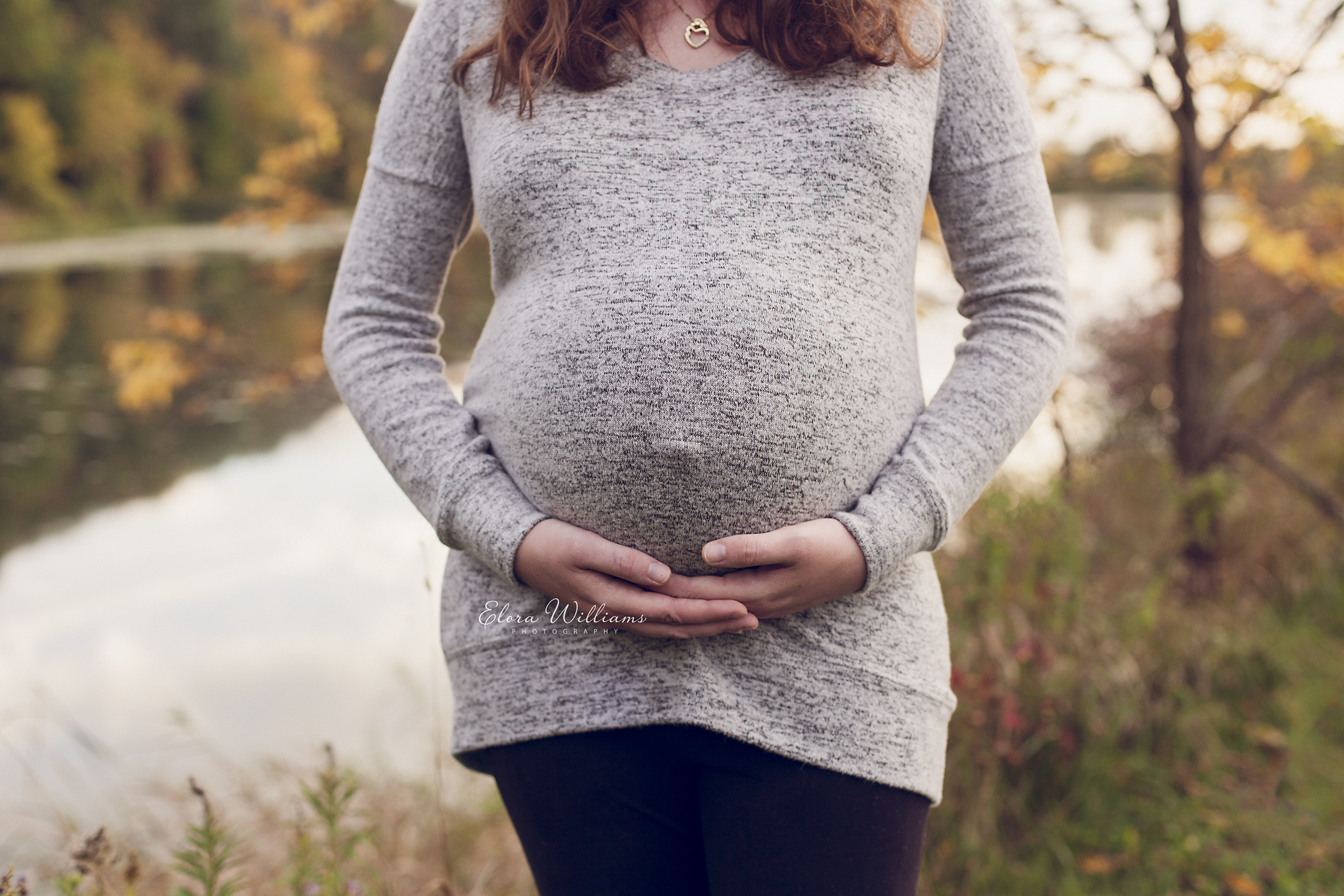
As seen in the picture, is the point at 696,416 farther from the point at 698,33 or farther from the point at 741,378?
the point at 698,33

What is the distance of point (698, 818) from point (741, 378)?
1.59 feet

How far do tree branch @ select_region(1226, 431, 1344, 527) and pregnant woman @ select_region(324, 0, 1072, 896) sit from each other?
2.77 metres

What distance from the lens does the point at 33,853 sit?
2771 mm

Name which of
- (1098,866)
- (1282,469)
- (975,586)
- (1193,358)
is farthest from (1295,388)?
(1098,866)

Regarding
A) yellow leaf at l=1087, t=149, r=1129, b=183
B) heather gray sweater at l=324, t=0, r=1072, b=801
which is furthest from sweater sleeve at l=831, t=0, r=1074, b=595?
yellow leaf at l=1087, t=149, r=1129, b=183

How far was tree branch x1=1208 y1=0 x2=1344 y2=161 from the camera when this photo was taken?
9.01 feet

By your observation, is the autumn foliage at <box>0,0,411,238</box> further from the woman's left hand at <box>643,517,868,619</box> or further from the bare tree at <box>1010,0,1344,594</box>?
the woman's left hand at <box>643,517,868,619</box>

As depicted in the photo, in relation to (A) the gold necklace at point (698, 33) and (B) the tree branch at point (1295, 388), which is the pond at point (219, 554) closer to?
(A) the gold necklace at point (698, 33)

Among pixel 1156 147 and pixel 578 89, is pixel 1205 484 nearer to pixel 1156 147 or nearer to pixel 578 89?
pixel 1156 147

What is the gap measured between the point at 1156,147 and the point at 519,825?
3759 millimetres

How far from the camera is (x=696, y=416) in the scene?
3.01ft

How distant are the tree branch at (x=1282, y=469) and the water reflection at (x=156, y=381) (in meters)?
2.83

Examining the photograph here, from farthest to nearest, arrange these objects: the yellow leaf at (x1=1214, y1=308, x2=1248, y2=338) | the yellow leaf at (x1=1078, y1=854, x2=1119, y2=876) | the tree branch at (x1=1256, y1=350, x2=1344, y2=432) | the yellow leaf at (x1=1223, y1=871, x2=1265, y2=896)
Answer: the yellow leaf at (x1=1214, y1=308, x2=1248, y2=338), the tree branch at (x1=1256, y1=350, x2=1344, y2=432), the yellow leaf at (x1=1078, y1=854, x2=1119, y2=876), the yellow leaf at (x1=1223, y1=871, x2=1265, y2=896)

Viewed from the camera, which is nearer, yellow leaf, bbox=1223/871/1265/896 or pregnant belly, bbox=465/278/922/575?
pregnant belly, bbox=465/278/922/575
